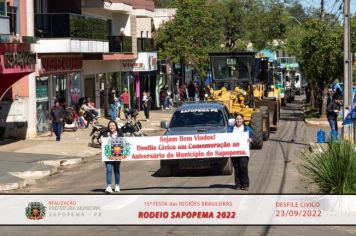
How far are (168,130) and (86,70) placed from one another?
22.0m

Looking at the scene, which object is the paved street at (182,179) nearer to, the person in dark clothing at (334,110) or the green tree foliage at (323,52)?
the person in dark clothing at (334,110)

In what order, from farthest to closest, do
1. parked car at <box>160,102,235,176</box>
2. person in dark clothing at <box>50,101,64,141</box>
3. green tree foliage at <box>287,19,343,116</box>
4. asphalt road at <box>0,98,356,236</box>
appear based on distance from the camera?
green tree foliage at <box>287,19,343,116</box> < person in dark clothing at <box>50,101,64,141</box> < parked car at <box>160,102,235,176</box> < asphalt road at <box>0,98,356,236</box>

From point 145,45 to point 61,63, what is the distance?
62.1 ft

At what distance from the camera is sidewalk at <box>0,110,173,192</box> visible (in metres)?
20.7

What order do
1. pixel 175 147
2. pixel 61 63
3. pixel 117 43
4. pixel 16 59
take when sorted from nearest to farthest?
pixel 175 147 → pixel 16 59 → pixel 61 63 → pixel 117 43

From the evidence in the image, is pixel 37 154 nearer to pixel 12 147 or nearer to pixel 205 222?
pixel 12 147

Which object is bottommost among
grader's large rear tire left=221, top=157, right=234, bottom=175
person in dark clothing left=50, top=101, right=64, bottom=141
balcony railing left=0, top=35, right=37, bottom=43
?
grader's large rear tire left=221, top=157, right=234, bottom=175

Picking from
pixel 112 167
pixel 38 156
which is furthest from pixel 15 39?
pixel 112 167

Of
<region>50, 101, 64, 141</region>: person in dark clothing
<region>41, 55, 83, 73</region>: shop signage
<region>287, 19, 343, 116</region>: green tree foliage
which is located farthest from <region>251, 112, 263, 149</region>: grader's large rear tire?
<region>287, 19, 343, 116</region>: green tree foliage

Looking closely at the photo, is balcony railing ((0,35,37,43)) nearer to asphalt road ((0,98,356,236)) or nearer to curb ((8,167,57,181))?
asphalt road ((0,98,356,236))

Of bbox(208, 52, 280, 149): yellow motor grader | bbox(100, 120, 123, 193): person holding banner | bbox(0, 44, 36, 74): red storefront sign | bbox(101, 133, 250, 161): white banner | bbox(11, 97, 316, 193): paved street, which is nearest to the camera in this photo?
bbox(100, 120, 123, 193): person holding banner

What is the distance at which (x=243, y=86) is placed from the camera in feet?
98.6

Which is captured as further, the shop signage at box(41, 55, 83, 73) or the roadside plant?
the shop signage at box(41, 55, 83, 73)

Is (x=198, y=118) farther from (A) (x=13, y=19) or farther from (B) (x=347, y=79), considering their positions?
(A) (x=13, y=19)
